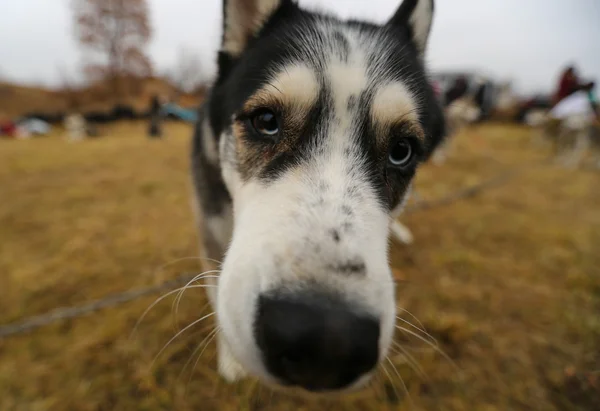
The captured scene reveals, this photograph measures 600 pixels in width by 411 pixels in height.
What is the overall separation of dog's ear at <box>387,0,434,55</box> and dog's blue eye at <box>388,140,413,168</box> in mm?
1033

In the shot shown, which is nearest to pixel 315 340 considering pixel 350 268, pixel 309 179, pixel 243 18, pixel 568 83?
pixel 350 268

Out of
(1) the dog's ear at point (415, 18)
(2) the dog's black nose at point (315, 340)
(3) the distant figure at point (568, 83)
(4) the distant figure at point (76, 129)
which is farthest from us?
(4) the distant figure at point (76, 129)

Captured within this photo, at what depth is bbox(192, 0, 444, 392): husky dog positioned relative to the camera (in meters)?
1.07

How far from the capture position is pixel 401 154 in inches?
73.7

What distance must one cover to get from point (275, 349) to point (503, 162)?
12120mm

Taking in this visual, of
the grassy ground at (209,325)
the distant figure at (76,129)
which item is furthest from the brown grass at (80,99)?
the grassy ground at (209,325)

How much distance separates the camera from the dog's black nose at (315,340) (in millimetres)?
1008

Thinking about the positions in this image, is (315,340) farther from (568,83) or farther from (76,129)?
(76,129)

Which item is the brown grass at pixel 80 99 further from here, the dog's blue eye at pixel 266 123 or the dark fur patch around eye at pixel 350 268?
→ the dark fur patch around eye at pixel 350 268

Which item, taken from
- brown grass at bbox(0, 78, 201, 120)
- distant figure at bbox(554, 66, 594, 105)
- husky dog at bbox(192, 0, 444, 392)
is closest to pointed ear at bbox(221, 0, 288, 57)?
husky dog at bbox(192, 0, 444, 392)

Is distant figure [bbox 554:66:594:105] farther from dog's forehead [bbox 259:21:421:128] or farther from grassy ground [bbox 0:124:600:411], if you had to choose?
dog's forehead [bbox 259:21:421:128]

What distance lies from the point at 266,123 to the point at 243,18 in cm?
88

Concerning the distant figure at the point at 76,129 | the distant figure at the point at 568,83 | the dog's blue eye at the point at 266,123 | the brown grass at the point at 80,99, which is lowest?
the brown grass at the point at 80,99

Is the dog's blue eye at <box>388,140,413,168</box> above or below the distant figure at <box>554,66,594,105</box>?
below
